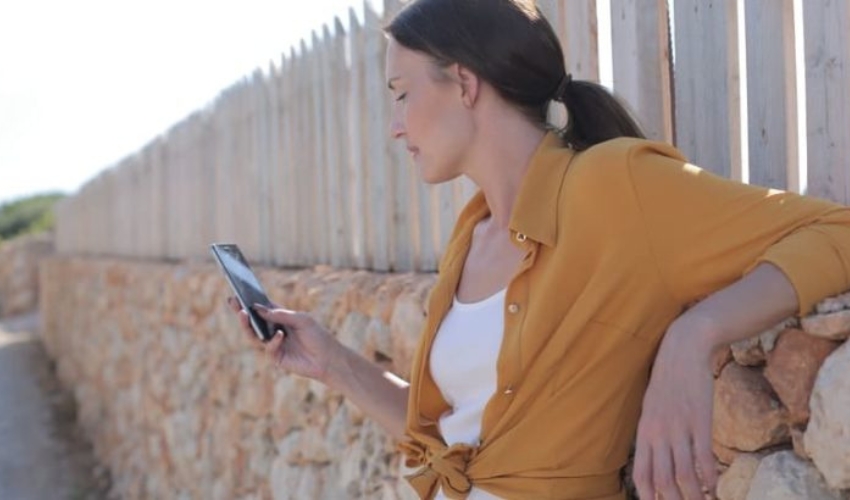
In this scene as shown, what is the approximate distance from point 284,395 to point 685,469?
3347 millimetres

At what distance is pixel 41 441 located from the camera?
10.5 meters

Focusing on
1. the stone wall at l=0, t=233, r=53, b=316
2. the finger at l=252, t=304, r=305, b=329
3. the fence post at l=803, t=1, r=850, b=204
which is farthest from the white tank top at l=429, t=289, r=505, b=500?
the stone wall at l=0, t=233, r=53, b=316

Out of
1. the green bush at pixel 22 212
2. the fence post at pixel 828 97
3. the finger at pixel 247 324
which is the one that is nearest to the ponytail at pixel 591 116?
the fence post at pixel 828 97

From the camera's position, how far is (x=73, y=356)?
1238cm

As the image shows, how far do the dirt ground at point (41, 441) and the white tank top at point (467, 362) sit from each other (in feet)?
23.6

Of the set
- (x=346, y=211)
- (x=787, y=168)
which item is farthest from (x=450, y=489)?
(x=346, y=211)

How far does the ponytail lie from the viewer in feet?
6.56

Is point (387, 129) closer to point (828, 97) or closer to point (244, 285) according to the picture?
point (244, 285)

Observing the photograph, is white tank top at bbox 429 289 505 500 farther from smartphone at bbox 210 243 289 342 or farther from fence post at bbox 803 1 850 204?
fence post at bbox 803 1 850 204

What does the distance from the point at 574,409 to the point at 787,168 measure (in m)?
0.72

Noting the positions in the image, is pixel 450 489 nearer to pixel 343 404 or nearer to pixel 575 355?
pixel 575 355

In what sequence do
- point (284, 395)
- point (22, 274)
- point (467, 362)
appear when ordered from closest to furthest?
point (467, 362) < point (284, 395) < point (22, 274)

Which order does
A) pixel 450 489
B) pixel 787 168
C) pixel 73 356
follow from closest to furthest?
A: pixel 450 489 < pixel 787 168 < pixel 73 356

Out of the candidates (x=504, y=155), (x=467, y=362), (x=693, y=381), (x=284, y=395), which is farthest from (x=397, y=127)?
(x=284, y=395)
